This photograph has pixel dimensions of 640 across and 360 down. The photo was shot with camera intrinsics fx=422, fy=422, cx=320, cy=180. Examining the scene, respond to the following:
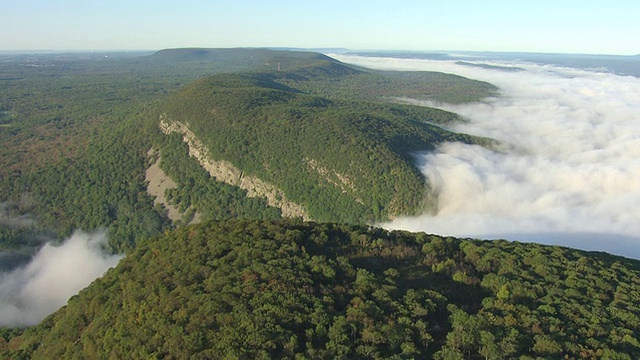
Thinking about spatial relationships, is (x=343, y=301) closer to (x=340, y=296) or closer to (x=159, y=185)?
(x=340, y=296)

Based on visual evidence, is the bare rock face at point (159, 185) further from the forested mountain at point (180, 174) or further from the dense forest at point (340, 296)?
the dense forest at point (340, 296)

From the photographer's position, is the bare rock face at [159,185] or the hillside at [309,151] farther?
the bare rock face at [159,185]

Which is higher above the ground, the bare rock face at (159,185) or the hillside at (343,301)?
the hillside at (343,301)

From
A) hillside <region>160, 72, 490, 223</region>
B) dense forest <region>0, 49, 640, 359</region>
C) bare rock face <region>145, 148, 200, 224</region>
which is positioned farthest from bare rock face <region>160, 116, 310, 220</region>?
bare rock face <region>145, 148, 200, 224</region>

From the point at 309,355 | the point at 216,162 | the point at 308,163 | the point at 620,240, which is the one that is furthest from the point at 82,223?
the point at 620,240

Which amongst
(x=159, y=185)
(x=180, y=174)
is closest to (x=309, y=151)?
(x=180, y=174)

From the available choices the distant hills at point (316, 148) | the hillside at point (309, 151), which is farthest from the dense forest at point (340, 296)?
the hillside at point (309, 151)

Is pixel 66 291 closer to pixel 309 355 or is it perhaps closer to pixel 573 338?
pixel 309 355

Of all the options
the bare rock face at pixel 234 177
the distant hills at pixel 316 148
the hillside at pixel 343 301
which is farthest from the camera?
the bare rock face at pixel 234 177
